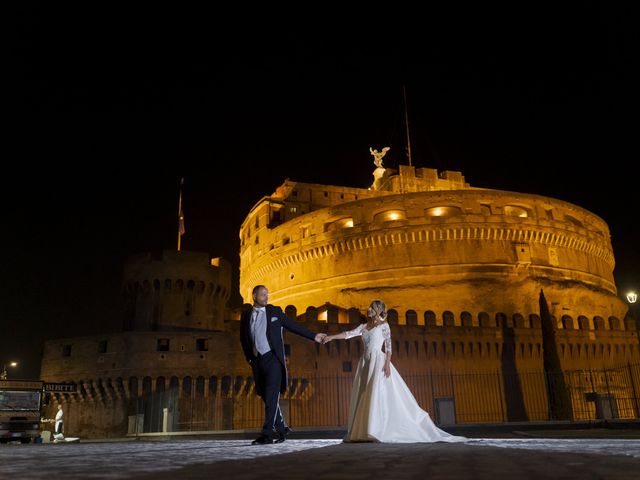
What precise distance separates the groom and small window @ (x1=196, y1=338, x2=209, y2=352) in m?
17.3

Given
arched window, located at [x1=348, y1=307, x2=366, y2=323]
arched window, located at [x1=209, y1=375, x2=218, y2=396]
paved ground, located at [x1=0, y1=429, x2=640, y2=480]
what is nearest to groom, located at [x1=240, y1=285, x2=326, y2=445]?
paved ground, located at [x1=0, y1=429, x2=640, y2=480]

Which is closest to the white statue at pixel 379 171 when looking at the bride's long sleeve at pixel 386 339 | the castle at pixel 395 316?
the castle at pixel 395 316

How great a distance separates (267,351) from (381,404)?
5.35ft

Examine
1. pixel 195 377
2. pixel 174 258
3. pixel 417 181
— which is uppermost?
pixel 417 181

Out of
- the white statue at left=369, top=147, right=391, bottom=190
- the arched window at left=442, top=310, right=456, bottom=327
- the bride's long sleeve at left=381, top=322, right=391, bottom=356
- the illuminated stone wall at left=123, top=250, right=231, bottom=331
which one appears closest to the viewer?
the bride's long sleeve at left=381, top=322, right=391, bottom=356

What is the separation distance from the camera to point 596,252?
4159 cm

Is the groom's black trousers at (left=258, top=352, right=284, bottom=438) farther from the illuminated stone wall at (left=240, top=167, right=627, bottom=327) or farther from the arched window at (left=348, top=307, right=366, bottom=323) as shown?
the illuminated stone wall at (left=240, top=167, right=627, bottom=327)

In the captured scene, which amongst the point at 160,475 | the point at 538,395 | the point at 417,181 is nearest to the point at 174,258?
the point at 538,395

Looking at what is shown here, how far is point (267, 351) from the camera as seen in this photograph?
6594 mm

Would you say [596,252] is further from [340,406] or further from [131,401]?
[131,401]

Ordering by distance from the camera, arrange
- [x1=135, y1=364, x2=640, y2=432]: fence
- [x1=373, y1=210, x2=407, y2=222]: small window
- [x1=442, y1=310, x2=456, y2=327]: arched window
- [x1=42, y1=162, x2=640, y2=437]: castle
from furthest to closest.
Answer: [x1=373, y1=210, x2=407, y2=222]: small window
[x1=442, y1=310, x2=456, y2=327]: arched window
[x1=42, y1=162, x2=640, y2=437]: castle
[x1=135, y1=364, x2=640, y2=432]: fence

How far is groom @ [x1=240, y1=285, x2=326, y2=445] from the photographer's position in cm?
649

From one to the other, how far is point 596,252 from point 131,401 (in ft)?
114

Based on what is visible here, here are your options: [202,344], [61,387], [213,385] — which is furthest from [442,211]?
[61,387]
